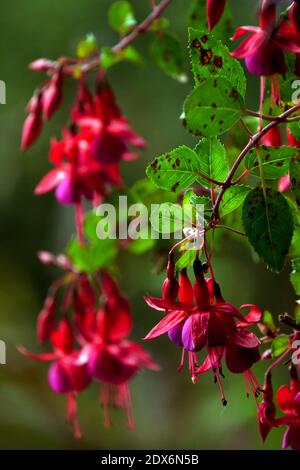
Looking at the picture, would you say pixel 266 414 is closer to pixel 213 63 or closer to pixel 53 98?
pixel 213 63

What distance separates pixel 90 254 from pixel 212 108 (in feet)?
1.49

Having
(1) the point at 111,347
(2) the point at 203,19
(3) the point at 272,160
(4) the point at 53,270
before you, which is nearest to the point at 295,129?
(3) the point at 272,160

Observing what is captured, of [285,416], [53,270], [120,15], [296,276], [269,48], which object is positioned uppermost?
[120,15]

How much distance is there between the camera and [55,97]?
85cm

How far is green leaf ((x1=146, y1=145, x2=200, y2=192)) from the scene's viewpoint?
1.69ft

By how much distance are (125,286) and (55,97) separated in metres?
1.31

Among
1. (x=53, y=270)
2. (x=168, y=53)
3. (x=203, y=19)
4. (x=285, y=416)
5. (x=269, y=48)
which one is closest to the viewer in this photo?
(x=269, y=48)

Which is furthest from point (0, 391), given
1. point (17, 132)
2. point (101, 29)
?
point (101, 29)

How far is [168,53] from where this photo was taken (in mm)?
920

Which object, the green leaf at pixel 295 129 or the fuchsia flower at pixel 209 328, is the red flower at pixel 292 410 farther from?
the green leaf at pixel 295 129

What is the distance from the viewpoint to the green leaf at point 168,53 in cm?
92

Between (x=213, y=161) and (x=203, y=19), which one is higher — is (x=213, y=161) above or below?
below

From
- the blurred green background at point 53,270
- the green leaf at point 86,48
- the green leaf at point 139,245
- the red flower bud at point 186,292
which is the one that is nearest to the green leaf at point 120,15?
the green leaf at point 86,48
